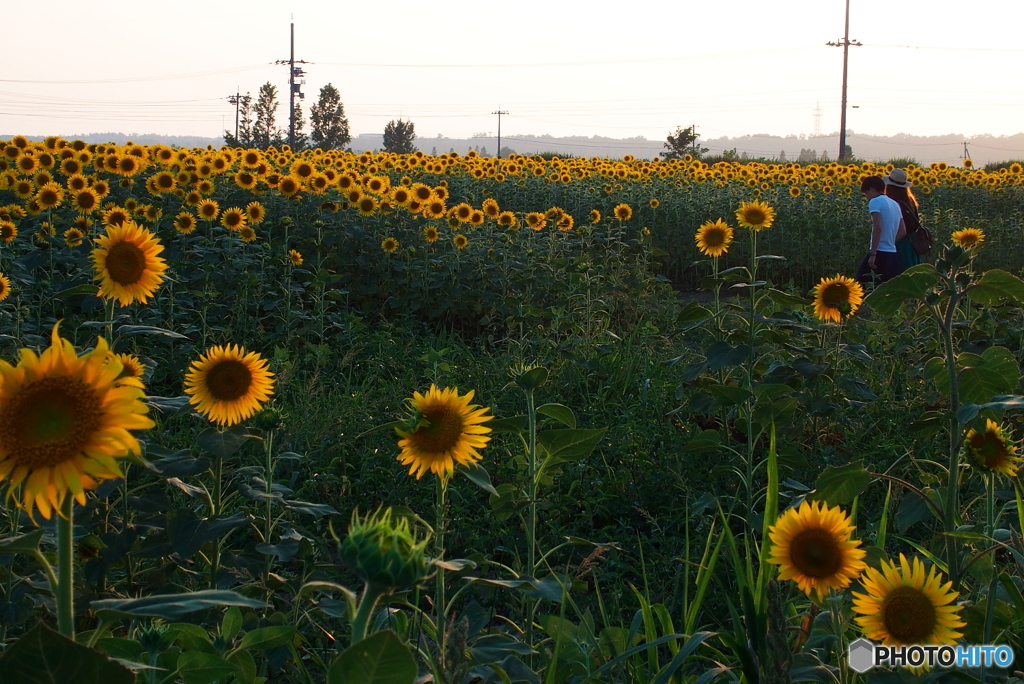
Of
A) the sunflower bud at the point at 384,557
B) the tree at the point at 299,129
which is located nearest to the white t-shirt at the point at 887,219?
the sunflower bud at the point at 384,557

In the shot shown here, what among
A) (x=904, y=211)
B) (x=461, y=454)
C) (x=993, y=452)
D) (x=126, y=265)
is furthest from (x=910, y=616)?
(x=904, y=211)

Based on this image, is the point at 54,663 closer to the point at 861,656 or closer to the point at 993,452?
the point at 861,656

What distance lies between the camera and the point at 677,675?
5.85 feet

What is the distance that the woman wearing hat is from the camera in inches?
306

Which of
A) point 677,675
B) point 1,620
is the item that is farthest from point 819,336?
point 1,620

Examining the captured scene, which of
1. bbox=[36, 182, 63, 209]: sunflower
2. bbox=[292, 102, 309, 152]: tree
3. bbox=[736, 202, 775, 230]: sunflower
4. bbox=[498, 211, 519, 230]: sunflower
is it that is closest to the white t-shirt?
bbox=[498, 211, 519, 230]: sunflower

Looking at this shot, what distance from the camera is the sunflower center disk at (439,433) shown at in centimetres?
160

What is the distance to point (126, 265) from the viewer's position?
82.3 inches

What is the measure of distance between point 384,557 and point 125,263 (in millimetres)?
1547

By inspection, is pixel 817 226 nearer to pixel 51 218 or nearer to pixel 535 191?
pixel 535 191

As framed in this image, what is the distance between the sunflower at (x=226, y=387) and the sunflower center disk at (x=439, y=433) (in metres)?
0.47

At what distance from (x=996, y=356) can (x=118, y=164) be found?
6.41 meters

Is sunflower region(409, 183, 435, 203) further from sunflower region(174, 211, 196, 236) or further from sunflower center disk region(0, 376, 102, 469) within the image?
sunflower center disk region(0, 376, 102, 469)

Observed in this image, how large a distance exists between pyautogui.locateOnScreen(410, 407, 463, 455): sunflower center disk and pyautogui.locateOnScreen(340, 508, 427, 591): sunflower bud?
72 cm
